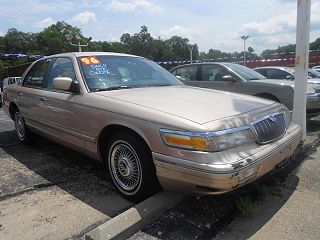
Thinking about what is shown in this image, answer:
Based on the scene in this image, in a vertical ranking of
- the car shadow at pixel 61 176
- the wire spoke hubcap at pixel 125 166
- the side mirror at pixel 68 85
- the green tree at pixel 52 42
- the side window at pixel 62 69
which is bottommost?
the car shadow at pixel 61 176

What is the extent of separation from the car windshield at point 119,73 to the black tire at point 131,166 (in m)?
0.82

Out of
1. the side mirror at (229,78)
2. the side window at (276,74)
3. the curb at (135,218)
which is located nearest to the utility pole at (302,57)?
the side mirror at (229,78)

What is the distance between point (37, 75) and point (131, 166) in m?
2.77

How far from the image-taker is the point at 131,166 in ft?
11.8

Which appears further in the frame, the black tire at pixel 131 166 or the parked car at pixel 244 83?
the parked car at pixel 244 83

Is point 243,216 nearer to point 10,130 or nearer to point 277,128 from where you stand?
point 277,128

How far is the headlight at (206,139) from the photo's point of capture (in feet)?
9.73

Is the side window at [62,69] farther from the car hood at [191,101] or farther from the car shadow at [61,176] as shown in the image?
the car shadow at [61,176]

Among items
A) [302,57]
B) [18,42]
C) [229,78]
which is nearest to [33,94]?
[302,57]

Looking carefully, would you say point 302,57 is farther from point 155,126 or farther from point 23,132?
point 23,132

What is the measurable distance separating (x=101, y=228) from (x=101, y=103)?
1443 mm

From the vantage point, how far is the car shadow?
3.74 metres

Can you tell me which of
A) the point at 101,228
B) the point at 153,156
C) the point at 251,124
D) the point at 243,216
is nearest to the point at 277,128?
the point at 251,124

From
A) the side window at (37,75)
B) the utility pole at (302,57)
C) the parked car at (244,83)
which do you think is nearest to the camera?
the side window at (37,75)
